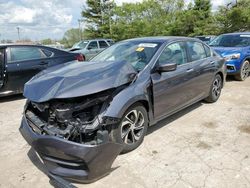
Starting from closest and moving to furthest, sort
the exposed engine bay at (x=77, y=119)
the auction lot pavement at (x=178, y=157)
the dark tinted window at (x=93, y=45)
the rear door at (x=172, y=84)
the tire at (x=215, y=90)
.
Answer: the exposed engine bay at (x=77, y=119) → the auction lot pavement at (x=178, y=157) → the rear door at (x=172, y=84) → the tire at (x=215, y=90) → the dark tinted window at (x=93, y=45)

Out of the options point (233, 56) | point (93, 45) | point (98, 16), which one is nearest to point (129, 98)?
point (233, 56)

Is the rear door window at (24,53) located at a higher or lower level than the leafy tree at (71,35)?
lower

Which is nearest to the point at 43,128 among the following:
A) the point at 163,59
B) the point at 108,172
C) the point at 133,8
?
the point at 108,172

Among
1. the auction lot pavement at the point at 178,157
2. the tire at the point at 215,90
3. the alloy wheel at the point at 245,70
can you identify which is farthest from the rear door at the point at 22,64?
the alloy wheel at the point at 245,70

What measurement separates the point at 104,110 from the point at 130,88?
0.57 meters

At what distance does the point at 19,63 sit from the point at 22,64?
0.07 metres

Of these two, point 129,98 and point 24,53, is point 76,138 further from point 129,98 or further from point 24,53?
point 24,53

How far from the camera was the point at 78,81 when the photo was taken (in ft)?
9.69

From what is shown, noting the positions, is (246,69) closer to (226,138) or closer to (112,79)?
(226,138)

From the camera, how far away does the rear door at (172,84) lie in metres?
3.84

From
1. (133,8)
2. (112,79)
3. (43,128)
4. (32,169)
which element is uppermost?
(133,8)

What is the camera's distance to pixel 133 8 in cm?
3822

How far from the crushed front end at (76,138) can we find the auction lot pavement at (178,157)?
311mm

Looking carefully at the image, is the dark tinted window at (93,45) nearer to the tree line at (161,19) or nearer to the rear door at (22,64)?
the rear door at (22,64)
